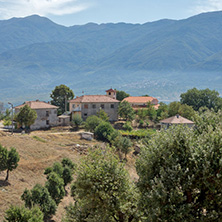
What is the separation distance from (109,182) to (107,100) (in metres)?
69.5

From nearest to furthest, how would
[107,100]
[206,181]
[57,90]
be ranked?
[206,181] → [107,100] → [57,90]

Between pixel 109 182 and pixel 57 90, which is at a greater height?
pixel 57 90

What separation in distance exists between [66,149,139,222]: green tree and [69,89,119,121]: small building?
213 feet

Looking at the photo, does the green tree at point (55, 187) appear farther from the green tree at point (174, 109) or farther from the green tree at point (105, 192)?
the green tree at point (174, 109)

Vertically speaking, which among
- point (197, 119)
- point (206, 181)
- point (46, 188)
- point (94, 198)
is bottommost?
point (46, 188)

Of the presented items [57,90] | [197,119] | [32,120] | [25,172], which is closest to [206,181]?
[197,119]

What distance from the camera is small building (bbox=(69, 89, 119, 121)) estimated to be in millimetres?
87269

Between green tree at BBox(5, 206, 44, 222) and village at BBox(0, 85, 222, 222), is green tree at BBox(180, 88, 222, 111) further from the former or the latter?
green tree at BBox(5, 206, 44, 222)

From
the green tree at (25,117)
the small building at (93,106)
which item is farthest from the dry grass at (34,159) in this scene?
the small building at (93,106)

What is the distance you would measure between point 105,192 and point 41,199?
13320 millimetres

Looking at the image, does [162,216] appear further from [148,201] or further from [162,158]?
[162,158]

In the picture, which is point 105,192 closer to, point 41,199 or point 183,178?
point 183,178

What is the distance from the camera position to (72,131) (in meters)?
74.9

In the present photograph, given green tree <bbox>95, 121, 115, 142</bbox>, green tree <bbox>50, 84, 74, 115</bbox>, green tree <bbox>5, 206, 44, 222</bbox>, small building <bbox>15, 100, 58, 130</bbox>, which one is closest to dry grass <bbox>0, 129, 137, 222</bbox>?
green tree <bbox>95, 121, 115, 142</bbox>
